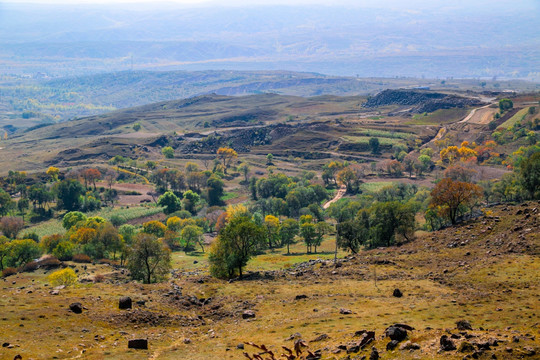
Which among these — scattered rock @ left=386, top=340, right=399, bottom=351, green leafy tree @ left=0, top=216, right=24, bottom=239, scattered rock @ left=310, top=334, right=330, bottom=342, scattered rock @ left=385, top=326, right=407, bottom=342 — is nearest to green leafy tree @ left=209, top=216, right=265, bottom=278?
scattered rock @ left=310, top=334, right=330, bottom=342

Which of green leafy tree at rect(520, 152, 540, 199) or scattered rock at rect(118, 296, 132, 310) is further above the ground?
green leafy tree at rect(520, 152, 540, 199)

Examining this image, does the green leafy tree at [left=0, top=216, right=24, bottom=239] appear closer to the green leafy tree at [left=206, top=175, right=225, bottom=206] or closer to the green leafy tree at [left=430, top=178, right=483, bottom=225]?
the green leafy tree at [left=206, top=175, right=225, bottom=206]

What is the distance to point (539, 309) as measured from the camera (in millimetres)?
32750

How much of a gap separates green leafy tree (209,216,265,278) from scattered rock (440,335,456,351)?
3174cm

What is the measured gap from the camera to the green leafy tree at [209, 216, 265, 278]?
56.8m

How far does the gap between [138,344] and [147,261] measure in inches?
1038

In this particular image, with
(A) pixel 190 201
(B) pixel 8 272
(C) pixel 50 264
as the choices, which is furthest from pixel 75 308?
(A) pixel 190 201

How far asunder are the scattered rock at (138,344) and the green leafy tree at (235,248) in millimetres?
23371

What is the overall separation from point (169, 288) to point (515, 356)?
31.8 metres

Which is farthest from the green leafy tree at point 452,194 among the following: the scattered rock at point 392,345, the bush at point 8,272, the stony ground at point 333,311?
the bush at point 8,272

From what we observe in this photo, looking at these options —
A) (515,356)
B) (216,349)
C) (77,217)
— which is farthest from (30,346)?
(77,217)

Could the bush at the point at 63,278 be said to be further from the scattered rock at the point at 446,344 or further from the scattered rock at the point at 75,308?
the scattered rock at the point at 446,344

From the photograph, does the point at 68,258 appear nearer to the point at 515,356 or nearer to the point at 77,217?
the point at 77,217

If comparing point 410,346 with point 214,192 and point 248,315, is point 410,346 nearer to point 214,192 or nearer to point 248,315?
point 248,315
